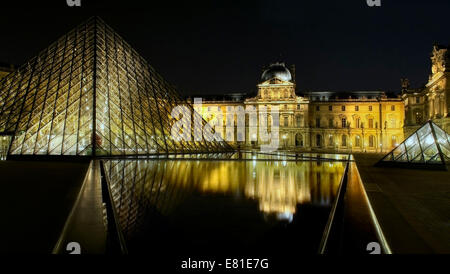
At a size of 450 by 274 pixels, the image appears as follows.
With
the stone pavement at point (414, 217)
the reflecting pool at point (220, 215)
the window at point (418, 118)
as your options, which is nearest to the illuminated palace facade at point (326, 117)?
the window at point (418, 118)

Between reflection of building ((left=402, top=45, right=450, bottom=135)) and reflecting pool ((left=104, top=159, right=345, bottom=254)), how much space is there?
112 feet

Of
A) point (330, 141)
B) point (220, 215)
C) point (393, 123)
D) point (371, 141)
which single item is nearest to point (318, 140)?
point (330, 141)

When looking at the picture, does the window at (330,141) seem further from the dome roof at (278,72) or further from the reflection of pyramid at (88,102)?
the reflection of pyramid at (88,102)

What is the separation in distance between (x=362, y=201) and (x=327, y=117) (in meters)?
53.7

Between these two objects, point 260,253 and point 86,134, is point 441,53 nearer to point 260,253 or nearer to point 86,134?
point 86,134

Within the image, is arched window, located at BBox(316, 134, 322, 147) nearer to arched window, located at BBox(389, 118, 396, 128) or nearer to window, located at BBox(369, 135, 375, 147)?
window, located at BBox(369, 135, 375, 147)

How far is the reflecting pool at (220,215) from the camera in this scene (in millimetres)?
4109

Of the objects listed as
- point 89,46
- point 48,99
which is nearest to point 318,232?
point 48,99

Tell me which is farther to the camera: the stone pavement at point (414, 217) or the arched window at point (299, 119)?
the arched window at point (299, 119)

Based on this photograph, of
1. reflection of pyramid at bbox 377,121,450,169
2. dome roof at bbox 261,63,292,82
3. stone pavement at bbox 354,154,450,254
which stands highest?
dome roof at bbox 261,63,292,82

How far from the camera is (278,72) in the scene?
56688 mm

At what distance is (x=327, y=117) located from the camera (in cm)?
5800

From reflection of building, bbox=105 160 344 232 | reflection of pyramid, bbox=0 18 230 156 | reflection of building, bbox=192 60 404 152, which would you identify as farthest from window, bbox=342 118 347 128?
reflection of building, bbox=105 160 344 232

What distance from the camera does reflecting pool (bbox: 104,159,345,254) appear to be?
4.11 m
